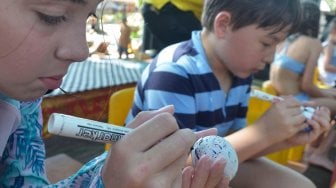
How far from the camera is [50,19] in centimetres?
40

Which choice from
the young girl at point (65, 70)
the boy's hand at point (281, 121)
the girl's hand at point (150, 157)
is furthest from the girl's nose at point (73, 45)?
the boy's hand at point (281, 121)

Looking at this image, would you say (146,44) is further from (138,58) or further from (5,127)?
(5,127)

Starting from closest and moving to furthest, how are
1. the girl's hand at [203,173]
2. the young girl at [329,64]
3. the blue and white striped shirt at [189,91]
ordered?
the girl's hand at [203,173]
the blue and white striped shirt at [189,91]
the young girl at [329,64]

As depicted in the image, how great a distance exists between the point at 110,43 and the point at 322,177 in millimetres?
1249

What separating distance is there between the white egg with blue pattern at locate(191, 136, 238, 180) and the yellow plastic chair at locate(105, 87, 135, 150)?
46 centimetres

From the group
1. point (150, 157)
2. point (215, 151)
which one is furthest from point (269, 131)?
point (150, 157)

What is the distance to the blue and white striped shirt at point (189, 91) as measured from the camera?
0.84 m

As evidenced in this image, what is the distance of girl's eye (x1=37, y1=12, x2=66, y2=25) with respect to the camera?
0.39 metres

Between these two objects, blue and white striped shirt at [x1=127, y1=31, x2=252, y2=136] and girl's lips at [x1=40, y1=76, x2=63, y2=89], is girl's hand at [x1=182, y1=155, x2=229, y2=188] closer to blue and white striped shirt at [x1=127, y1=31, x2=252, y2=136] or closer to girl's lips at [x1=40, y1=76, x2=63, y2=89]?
girl's lips at [x1=40, y1=76, x2=63, y2=89]

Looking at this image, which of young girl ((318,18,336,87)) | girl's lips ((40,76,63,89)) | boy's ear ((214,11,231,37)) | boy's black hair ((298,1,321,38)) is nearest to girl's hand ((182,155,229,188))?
girl's lips ((40,76,63,89))

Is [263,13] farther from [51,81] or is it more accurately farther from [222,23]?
[51,81]

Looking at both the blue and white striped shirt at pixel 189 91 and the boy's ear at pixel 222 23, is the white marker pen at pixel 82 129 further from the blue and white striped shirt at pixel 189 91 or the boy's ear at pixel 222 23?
the boy's ear at pixel 222 23

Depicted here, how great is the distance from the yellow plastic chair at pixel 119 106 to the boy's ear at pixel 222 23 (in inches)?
11.2

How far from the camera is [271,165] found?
2.97 ft
